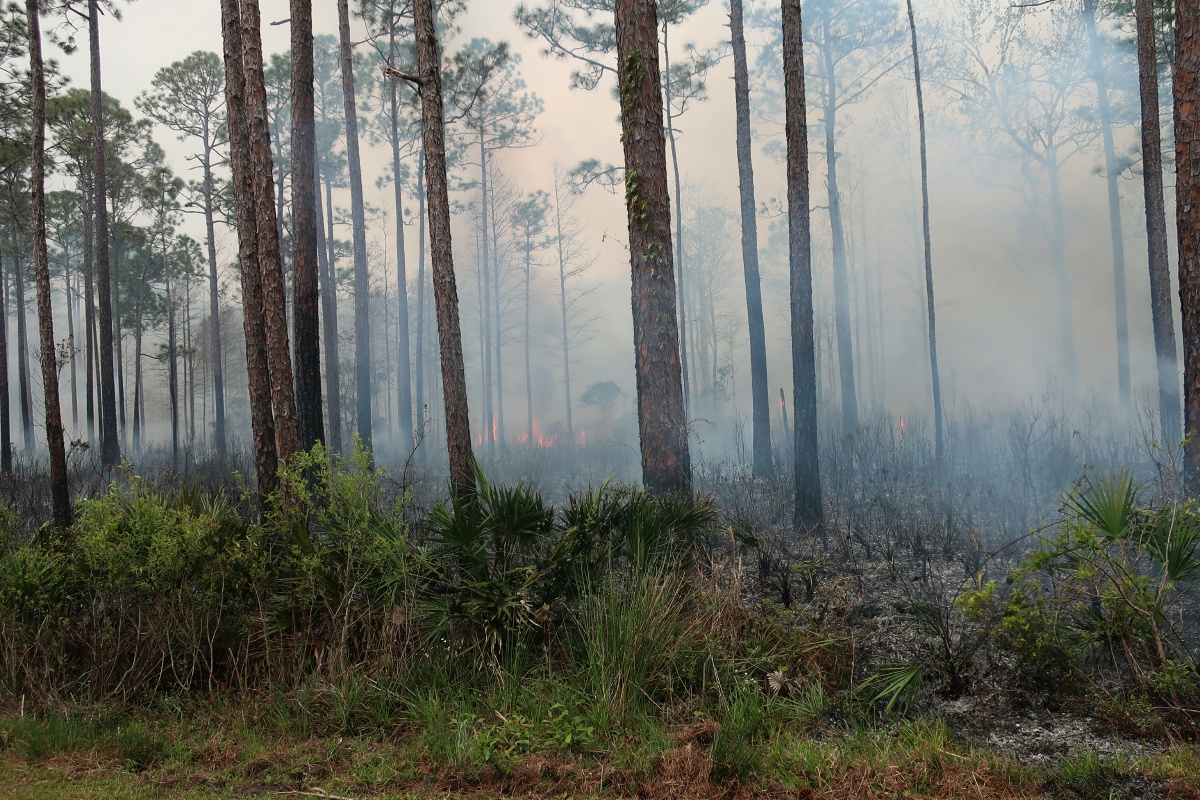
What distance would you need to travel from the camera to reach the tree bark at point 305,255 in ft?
30.5

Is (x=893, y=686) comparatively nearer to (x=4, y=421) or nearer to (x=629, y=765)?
(x=629, y=765)

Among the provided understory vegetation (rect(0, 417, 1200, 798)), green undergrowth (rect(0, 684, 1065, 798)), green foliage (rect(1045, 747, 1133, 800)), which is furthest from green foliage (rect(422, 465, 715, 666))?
green foliage (rect(1045, 747, 1133, 800))

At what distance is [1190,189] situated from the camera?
6.17 meters

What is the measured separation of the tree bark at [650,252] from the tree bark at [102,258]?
41.4 feet

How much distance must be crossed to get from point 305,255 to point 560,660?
23.3ft

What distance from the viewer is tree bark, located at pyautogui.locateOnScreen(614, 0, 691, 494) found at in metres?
7.23

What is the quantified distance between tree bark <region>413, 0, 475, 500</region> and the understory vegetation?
2121mm

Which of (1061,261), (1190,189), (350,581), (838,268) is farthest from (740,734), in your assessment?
(1061,261)

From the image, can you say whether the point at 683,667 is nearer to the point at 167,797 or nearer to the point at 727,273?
the point at 167,797

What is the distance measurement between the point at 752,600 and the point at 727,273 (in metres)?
31.8

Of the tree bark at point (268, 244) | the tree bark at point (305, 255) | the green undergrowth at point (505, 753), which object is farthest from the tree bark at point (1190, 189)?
the tree bark at point (305, 255)

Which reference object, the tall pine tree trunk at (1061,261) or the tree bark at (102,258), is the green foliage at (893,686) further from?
the tall pine tree trunk at (1061,261)

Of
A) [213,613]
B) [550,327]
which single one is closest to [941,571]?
[213,613]

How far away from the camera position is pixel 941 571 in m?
7.09
